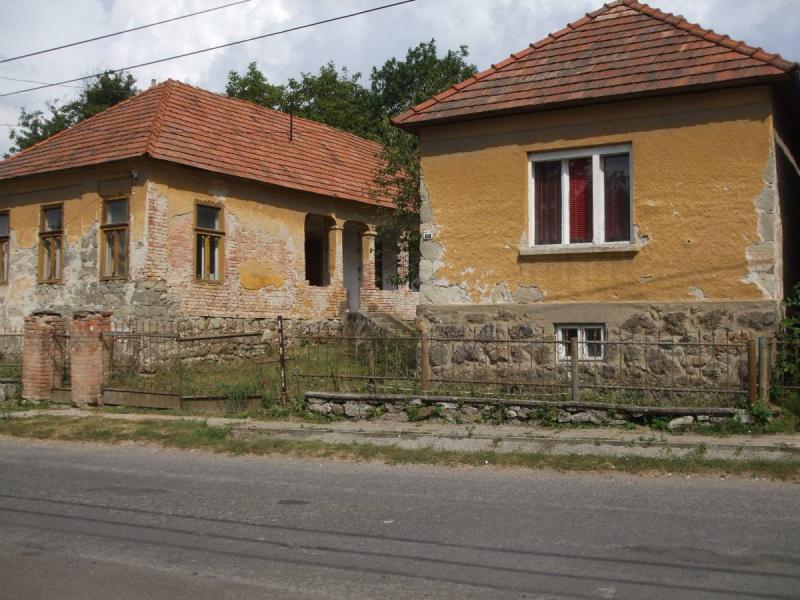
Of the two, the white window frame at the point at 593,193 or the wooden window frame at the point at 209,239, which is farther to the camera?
the wooden window frame at the point at 209,239

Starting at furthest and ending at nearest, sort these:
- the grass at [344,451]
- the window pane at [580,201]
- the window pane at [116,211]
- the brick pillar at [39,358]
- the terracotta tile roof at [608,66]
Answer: the window pane at [116,211] → the brick pillar at [39,358] → the window pane at [580,201] → the terracotta tile roof at [608,66] → the grass at [344,451]

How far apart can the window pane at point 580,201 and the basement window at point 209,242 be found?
9.54m

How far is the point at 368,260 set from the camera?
25.3 m

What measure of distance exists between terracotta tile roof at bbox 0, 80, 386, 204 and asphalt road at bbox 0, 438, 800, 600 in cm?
1116

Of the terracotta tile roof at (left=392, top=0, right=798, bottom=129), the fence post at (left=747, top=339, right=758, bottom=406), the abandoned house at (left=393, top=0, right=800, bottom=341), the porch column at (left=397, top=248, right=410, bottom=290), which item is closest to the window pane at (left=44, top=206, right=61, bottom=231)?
the porch column at (left=397, top=248, right=410, bottom=290)

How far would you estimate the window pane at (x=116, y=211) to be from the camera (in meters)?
19.0

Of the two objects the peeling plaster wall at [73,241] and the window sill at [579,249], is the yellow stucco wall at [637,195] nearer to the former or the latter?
the window sill at [579,249]

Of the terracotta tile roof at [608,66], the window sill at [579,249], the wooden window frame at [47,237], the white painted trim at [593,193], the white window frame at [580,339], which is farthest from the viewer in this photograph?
the wooden window frame at [47,237]

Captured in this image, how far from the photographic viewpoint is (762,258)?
471 inches

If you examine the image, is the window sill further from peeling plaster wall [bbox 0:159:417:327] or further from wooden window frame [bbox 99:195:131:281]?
wooden window frame [bbox 99:195:131:281]

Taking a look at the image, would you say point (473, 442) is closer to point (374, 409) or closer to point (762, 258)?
point (374, 409)

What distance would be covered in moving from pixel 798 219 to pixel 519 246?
5625 mm

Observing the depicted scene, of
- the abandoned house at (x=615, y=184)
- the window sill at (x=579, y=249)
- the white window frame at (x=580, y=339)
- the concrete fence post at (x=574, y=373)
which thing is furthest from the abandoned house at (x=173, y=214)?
the concrete fence post at (x=574, y=373)

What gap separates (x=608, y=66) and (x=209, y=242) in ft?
34.4
